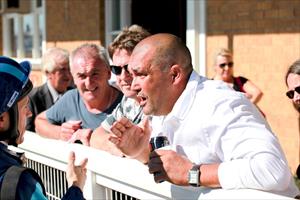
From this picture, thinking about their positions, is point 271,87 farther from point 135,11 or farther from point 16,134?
point 16,134

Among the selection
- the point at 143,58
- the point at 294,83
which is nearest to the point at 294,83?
the point at 294,83

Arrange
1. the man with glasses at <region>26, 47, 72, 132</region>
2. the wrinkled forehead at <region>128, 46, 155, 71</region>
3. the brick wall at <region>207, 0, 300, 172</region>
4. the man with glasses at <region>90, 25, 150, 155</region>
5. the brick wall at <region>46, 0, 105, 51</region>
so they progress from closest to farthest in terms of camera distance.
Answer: the wrinkled forehead at <region>128, 46, 155, 71</region> → the man with glasses at <region>90, 25, 150, 155</region> → the man with glasses at <region>26, 47, 72, 132</region> → the brick wall at <region>207, 0, 300, 172</region> → the brick wall at <region>46, 0, 105, 51</region>

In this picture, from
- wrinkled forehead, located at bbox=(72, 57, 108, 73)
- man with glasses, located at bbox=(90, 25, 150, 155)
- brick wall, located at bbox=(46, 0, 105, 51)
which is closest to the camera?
man with glasses, located at bbox=(90, 25, 150, 155)

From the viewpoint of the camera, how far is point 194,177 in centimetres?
211

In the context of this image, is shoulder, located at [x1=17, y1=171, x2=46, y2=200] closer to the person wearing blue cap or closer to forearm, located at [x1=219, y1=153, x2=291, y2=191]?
the person wearing blue cap

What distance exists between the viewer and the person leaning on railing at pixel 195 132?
2.04m

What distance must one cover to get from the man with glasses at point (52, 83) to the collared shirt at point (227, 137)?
2.61m

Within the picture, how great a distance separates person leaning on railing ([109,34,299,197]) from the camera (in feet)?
6.70

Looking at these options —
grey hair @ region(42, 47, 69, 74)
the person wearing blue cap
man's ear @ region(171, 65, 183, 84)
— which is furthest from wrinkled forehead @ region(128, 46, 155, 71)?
grey hair @ region(42, 47, 69, 74)

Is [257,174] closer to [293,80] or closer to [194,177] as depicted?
[194,177]

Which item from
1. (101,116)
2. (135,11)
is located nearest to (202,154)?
(101,116)

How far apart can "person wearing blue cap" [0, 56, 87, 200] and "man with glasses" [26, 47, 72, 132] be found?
258 centimetres

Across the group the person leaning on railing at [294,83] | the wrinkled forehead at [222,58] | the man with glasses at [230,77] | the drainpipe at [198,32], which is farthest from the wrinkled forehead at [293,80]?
the drainpipe at [198,32]

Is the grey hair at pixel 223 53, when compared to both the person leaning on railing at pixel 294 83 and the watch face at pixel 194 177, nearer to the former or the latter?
the person leaning on railing at pixel 294 83
